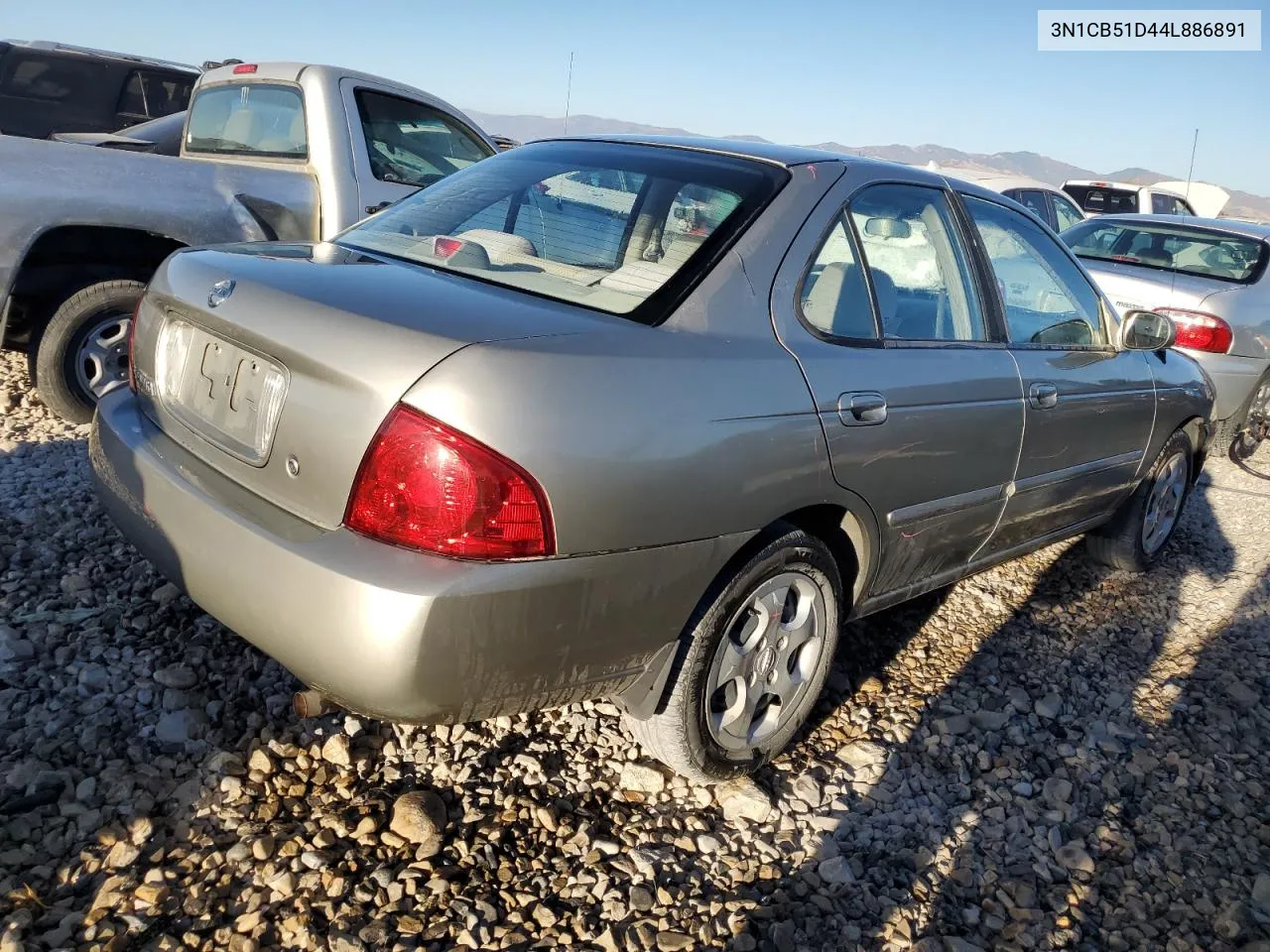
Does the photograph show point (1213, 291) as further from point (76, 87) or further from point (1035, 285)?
point (76, 87)

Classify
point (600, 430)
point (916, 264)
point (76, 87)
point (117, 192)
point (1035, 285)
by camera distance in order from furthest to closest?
point (76, 87)
point (117, 192)
point (1035, 285)
point (916, 264)
point (600, 430)

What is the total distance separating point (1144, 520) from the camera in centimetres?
438

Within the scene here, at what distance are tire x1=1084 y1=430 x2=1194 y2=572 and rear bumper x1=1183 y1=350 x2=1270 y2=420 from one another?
6.20 ft

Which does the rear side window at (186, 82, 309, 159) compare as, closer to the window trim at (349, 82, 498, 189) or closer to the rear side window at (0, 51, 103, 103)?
the window trim at (349, 82, 498, 189)

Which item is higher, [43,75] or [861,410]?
[43,75]

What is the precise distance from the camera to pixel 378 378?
1857mm

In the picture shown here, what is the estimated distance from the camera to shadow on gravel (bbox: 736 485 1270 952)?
90.6 inches

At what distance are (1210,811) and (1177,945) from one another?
0.66m

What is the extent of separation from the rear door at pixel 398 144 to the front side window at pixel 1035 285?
2.57m

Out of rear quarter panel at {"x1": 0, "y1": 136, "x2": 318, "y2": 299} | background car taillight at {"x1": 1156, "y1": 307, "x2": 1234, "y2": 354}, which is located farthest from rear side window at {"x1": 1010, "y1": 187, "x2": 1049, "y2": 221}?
rear quarter panel at {"x1": 0, "y1": 136, "x2": 318, "y2": 299}

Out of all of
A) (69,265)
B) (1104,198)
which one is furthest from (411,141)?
(1104,198)

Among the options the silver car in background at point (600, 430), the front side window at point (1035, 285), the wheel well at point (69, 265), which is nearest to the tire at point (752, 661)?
the silver car in background at point (600, 430)

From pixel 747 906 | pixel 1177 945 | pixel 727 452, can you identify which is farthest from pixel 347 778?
pixel 1177 945

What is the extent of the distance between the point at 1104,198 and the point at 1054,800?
16.8 meters
